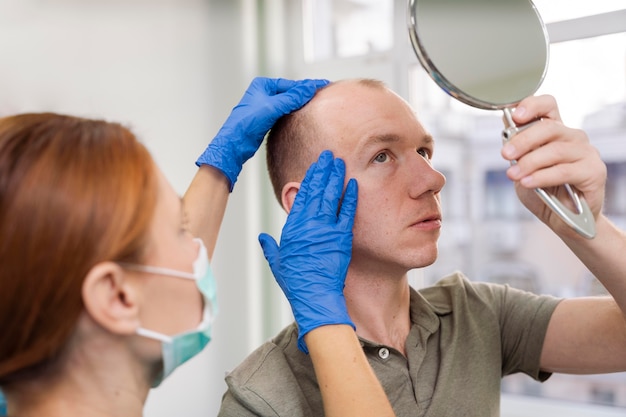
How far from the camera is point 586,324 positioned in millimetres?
1343

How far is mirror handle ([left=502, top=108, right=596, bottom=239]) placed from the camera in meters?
0.98

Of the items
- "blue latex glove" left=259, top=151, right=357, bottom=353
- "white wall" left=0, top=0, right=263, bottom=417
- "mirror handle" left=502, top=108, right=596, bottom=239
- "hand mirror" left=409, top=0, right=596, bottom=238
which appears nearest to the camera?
"mirror handle" left=502, top=108, right=596, bottom=239

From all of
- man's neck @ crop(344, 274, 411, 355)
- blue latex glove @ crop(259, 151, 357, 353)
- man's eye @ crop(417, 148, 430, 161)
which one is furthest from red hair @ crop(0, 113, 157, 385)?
man's eye @ crop(417, 148, 430, 161)

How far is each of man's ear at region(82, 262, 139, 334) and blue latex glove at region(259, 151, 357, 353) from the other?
0.41m

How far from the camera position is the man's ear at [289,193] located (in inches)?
56.6

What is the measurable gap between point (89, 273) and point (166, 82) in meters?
1.83

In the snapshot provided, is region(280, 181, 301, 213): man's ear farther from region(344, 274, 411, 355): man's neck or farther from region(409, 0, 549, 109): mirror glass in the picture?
region(409, 0, 549, 109): mirror glass

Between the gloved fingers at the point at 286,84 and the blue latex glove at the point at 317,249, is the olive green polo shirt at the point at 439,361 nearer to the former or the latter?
the blue latex glove at the point at 317,249

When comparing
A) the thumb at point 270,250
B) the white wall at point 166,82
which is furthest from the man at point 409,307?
the white wall at point 166,82

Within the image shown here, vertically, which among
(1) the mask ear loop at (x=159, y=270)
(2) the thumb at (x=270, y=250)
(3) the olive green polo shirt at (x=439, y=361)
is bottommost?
(3) the olive green polo shirt at (x=439, y=361)

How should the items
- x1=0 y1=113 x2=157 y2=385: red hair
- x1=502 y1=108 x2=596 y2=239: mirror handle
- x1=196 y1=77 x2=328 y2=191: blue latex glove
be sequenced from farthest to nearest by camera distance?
x1=196 y1=77 x2=328 y2=191: blue latex glove, x1=502 y1=108 x2=596 y2=239: mirror handle, x1=0 y1=113 x2=157 y2=385: red hair

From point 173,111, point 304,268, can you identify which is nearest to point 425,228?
point 304,268

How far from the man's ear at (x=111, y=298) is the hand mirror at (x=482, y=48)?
0.63 meters

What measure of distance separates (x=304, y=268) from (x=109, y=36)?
1498 mm
